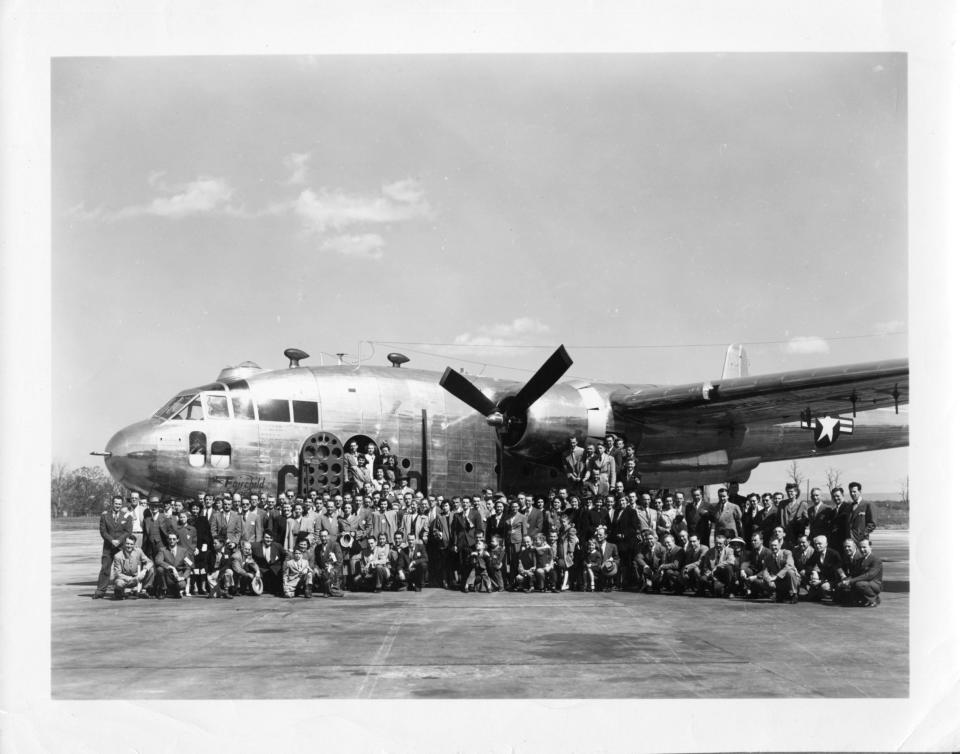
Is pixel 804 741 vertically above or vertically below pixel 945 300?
below

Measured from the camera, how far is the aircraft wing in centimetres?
1430

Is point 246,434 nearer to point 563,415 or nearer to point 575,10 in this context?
point 563,415

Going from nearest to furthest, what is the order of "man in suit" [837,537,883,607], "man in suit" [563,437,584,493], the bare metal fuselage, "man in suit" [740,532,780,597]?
"man in suit" [837,537,883,607]
"man in suit" [740,532,780,597]
"man in suit" [563,437,584,493]
the bare metal fuselage

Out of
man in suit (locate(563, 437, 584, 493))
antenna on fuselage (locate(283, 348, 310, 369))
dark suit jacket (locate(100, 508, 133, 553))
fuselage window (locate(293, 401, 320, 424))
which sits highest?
antenna on fuselage (locate(283, 348, 310, 369))

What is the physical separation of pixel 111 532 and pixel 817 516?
9403mm

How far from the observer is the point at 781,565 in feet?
37.4

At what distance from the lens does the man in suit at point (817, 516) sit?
11.5 metres

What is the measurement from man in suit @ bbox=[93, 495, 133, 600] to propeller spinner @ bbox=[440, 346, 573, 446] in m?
5.77

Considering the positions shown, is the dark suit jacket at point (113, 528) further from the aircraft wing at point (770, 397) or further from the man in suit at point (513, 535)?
the aircraft wing at point (770, 397)

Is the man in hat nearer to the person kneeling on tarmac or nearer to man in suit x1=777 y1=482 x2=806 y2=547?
the person kneeling on tarmac

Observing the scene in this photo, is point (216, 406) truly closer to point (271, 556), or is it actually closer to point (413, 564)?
point (271, 556)

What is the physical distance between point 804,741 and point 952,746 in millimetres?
1807

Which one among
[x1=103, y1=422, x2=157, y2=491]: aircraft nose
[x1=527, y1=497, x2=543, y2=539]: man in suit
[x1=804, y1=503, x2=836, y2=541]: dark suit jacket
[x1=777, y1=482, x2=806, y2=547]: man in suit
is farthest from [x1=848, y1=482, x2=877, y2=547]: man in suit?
[x1=103, y1=422, x2=157, y2=491]: aircraft nose

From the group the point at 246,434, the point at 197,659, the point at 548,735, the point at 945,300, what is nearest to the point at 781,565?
the point at 945,300
